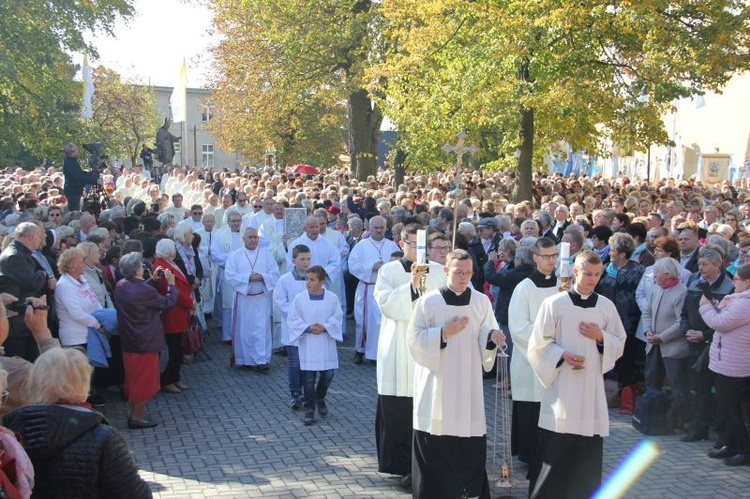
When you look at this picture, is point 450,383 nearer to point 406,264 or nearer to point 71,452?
point 406,264

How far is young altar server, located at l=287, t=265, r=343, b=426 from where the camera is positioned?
946cm

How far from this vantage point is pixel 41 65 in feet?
72.7

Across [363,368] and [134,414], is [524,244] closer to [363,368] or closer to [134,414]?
[363,368]

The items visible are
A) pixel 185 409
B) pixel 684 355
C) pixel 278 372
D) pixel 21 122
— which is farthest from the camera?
pixel 21 122

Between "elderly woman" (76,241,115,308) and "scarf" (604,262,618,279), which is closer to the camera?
"elderly woman" (76,241,115,308)

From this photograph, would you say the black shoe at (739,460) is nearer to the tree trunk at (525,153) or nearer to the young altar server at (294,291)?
the young altar server at (294,291)

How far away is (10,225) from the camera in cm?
1236

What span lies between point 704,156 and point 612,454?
2589cm

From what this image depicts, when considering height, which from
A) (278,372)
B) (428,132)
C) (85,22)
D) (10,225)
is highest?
(85,22)

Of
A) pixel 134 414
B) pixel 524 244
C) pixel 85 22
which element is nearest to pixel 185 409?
pixel 134 414

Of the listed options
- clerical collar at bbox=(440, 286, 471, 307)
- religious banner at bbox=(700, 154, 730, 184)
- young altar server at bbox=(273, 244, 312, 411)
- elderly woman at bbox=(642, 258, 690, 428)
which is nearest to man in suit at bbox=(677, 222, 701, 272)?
elderly woman at bbox=(642, 258, 690, 428)

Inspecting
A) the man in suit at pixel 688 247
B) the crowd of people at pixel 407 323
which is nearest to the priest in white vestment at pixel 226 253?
the crowd of people at pixel 407 323

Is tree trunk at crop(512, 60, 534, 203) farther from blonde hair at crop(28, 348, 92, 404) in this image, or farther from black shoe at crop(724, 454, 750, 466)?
blonde hair at crop(28, 348, 92, 404)

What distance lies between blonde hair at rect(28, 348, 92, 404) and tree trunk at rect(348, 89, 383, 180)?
24.1 metres
